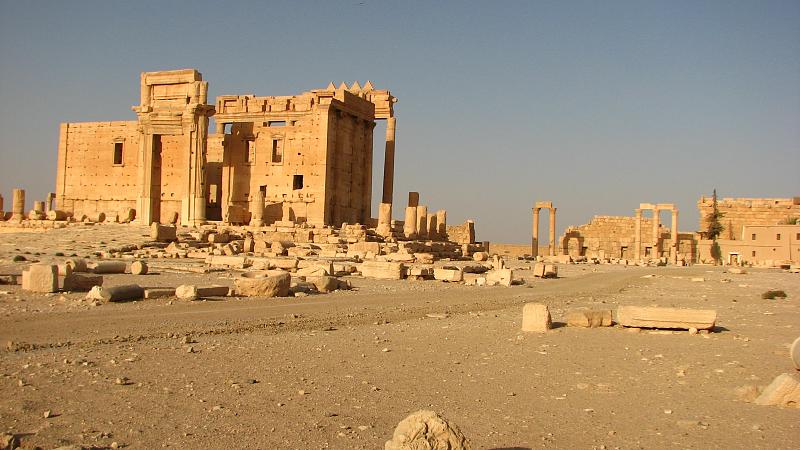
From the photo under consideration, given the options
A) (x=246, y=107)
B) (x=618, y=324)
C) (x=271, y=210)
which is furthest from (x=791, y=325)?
(x=246, y=107)

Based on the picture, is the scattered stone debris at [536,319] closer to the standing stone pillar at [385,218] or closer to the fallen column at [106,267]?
the fallen column at [106,267]

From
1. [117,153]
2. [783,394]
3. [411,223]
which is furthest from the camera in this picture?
[117,153]

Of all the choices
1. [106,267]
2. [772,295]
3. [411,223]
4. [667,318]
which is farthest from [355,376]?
[411,223]

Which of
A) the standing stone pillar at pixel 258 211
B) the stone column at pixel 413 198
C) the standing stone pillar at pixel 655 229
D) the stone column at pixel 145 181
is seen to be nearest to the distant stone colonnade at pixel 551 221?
the standing stone pillar at pixel 655 229

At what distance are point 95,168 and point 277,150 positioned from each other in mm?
10338

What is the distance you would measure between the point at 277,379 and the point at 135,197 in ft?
111

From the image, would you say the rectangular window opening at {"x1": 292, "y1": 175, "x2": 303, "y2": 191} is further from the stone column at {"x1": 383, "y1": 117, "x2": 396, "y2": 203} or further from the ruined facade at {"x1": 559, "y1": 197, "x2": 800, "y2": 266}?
the ruined facade at {"x1": 559, "y1": 197, "x2": 800, "y2": 266}

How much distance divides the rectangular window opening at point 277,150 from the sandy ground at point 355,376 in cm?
2431

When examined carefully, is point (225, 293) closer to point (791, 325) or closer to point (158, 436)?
point (158, 436)

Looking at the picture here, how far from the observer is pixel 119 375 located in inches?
287

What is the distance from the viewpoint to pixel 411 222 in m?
36.6

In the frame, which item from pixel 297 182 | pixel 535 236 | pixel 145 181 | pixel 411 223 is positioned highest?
pixel 297 182

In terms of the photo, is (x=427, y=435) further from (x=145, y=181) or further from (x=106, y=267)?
(x=145, y=181)

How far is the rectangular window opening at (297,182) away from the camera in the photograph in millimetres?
36844
